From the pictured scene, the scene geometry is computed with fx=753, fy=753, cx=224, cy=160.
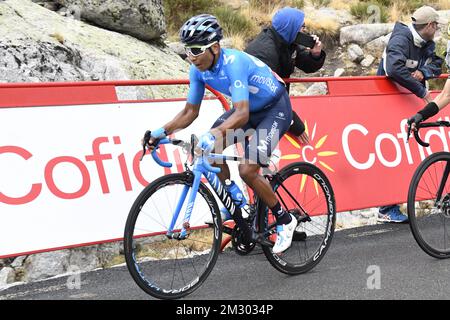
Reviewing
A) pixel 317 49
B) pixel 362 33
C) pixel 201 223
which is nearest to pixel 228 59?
pixel 201 223

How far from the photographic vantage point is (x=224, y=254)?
6781 millimetres

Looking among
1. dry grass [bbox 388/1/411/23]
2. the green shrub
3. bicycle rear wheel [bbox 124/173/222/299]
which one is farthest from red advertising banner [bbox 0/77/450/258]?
dry grass [bbox 388/1/411/23]

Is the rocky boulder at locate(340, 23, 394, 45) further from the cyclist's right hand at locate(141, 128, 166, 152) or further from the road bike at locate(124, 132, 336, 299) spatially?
the cyclist's right hand at locate(141, 128, 166, 152)

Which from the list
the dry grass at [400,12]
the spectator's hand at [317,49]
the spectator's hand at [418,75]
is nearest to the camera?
the spectator's hand at [317,49]

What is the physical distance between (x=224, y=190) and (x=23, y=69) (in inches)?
149

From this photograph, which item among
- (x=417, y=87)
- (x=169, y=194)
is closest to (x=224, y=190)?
(x=169, y=194)

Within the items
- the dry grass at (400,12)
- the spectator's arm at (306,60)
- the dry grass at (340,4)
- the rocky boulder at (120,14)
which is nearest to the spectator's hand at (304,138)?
the spectator's arm at (306,60)

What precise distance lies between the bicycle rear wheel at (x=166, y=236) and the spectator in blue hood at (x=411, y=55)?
3042mm

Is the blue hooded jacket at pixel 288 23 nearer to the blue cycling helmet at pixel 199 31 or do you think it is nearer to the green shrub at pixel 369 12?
the blue cycling helmet at pixel 199 31

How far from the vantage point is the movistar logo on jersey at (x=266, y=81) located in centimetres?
559

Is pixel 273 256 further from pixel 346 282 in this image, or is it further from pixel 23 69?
pixel 23 69

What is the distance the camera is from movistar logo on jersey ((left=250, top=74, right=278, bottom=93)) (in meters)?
5.59

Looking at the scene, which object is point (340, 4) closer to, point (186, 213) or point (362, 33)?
point (362, 33)

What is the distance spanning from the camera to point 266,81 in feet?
18.6
